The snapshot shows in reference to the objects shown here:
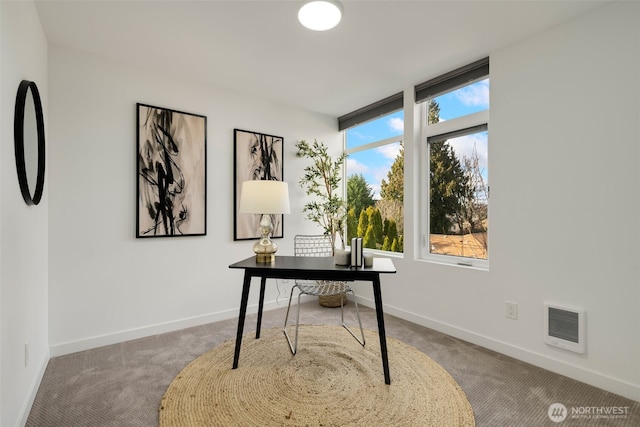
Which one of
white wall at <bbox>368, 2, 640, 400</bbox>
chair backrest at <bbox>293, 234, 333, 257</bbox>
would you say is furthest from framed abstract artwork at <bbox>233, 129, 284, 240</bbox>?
white wall at <bbox>368, 2, 640, 400</bbox>

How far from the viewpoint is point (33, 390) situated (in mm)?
Result: 1882

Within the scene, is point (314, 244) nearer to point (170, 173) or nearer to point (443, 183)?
point (443, 183)

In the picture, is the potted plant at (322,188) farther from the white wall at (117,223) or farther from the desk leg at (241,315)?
the desk leg at (241,315)

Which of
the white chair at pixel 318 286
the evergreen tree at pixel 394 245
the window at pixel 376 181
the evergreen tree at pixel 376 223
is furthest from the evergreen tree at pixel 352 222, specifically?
the evergreen tree at pixel 394 245

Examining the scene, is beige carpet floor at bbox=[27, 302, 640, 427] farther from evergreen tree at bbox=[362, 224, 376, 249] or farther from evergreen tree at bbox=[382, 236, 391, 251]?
evergreen tree at bbox=[362, 224, 376, 249]

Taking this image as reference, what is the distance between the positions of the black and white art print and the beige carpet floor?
100cm

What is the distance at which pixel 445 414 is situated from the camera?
172 centimetres

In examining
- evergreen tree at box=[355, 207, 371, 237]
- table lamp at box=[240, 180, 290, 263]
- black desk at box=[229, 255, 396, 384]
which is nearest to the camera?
black desk at box=[229, 255, 396, 384]

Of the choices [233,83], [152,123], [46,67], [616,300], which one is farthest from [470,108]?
[46,67]

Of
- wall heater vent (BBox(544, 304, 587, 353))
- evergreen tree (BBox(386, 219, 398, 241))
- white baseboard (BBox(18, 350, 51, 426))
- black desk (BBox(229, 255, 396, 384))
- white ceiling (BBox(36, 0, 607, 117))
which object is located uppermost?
white ceiling (BBox(36, 0, 607, 117))

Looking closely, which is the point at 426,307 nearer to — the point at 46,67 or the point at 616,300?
the point at 616,300

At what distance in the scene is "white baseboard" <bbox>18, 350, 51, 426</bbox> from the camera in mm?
1660

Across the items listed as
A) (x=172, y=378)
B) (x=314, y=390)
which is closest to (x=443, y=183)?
(x=314, y=390)

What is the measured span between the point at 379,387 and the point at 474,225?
166 cm
